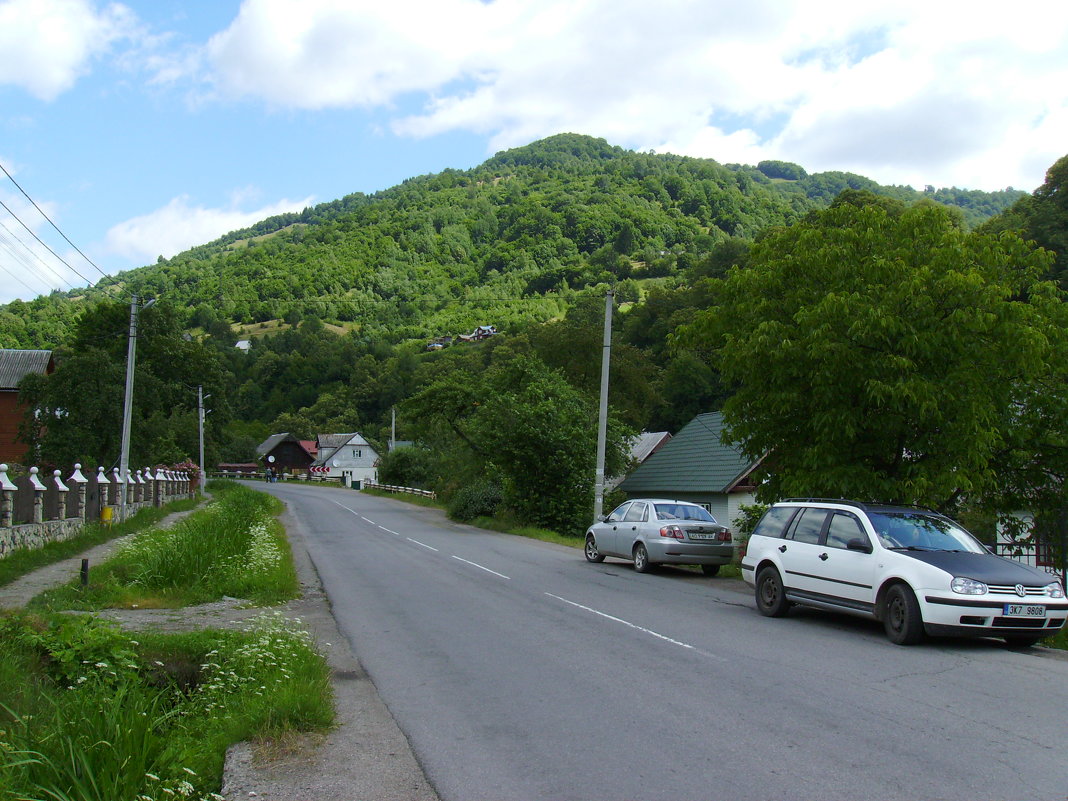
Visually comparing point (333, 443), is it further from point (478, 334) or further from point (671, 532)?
point (671, 532)

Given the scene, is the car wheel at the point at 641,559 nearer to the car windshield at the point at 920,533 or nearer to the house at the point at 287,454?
the car windshield at the point at 920,533

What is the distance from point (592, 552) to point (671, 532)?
3753 millimetres

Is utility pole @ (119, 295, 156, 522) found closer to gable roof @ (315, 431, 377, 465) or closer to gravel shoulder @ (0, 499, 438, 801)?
gravel shoulder @ (0, 499, 438, 801)

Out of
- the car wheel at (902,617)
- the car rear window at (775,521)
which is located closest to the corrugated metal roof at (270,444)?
the car rear window at (775,521)

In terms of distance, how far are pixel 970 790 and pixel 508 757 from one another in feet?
9.48

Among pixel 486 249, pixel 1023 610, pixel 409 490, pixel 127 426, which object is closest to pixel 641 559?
pixel 1023 610

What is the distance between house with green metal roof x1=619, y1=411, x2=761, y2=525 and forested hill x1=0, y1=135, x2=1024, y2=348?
52821mm

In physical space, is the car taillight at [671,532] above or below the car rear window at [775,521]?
below

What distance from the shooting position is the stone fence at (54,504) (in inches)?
722

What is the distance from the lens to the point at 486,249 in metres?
123

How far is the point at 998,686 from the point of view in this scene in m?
8.23

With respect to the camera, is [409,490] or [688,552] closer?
[688,552]

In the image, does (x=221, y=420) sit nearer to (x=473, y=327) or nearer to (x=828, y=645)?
(x=828, y=645)

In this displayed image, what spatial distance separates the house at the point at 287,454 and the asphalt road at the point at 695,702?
367 ft
